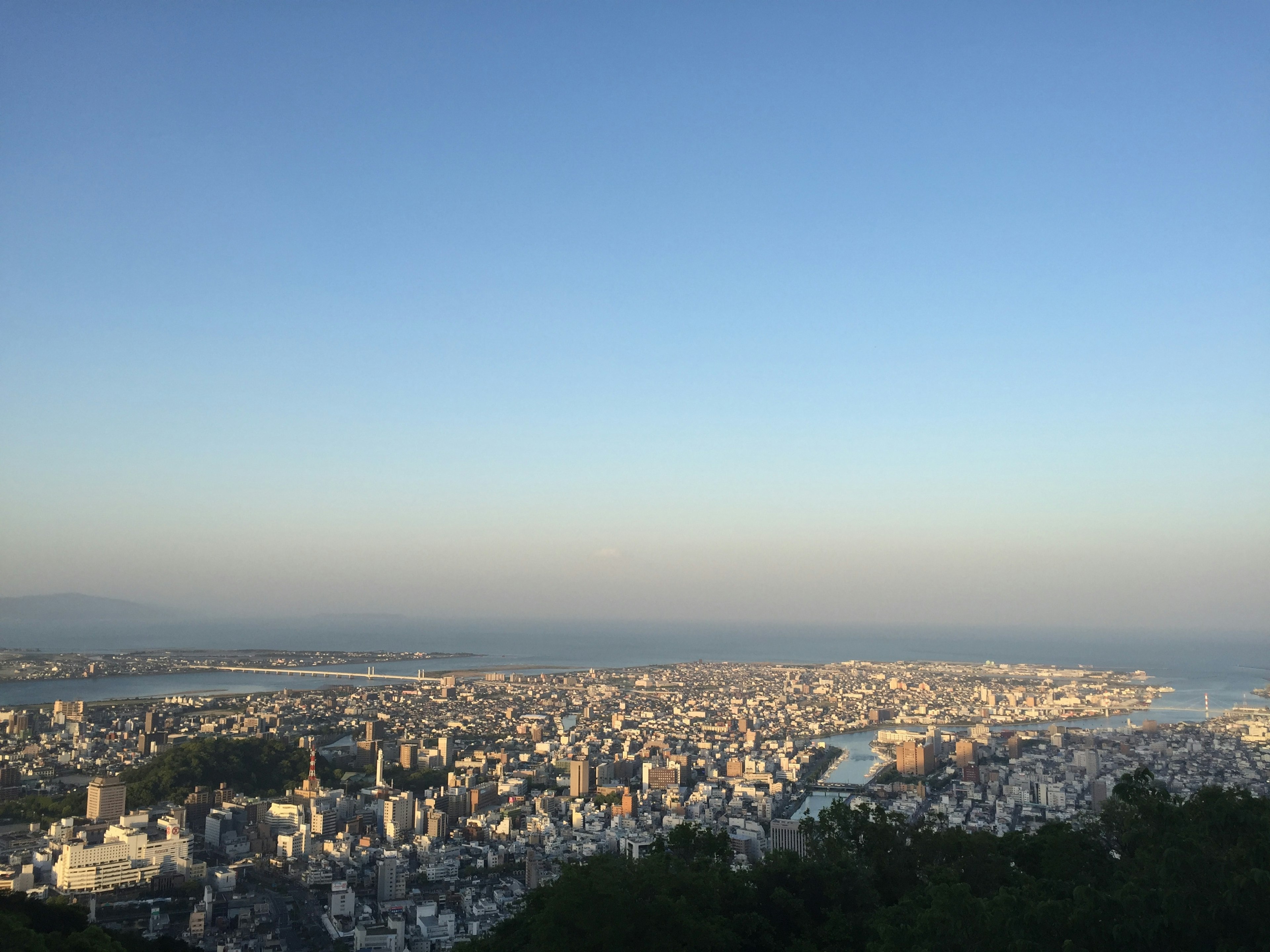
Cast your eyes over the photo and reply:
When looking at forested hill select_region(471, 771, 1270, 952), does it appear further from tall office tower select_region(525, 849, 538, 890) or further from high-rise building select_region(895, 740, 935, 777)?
high-rise building select_region(895, 740, 935, 777)

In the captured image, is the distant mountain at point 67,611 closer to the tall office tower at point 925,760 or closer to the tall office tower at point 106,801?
the tall office tower at point 106,801

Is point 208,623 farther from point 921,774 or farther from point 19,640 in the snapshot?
point 921,774

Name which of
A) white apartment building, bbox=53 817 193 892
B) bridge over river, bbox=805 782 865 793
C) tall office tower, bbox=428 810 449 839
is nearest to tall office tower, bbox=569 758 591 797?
tall office tower, bbox=428 810 449 839

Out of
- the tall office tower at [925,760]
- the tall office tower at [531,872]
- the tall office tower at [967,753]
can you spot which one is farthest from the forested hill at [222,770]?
the tall office tower at [967,753]

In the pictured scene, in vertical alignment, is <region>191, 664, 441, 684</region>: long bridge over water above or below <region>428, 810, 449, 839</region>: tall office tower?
below

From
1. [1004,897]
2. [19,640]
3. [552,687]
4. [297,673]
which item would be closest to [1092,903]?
[1004,897]

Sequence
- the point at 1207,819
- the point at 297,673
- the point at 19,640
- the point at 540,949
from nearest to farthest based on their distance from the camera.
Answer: the point at 1207,819, the point at 540,949, the point at 19,640, the point at 297,673
